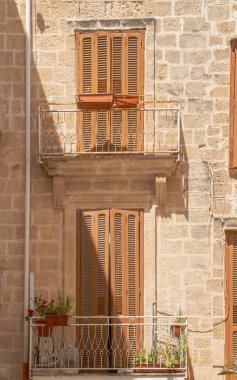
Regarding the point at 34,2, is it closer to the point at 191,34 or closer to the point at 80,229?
the point at 191,34

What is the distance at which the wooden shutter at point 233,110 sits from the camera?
15.2 m

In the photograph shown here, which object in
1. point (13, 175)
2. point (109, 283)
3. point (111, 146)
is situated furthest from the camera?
point (13, 175)

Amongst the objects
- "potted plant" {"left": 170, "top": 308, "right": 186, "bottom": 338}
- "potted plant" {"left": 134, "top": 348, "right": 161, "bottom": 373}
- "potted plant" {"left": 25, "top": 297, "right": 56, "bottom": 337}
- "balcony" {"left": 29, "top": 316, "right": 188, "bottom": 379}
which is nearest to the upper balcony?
"potted plant" {"left": 25, "top": 297, "right": 56, "bottom": 337}

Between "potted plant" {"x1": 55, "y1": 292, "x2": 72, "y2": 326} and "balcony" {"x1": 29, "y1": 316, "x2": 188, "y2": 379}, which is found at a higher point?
"potted plant" {"x1": 55, "y1": 292, "x2": 72, "y2": 326}

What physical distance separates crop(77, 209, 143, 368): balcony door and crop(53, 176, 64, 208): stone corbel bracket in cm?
43

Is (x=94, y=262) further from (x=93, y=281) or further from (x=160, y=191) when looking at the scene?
(x=160, y=191)

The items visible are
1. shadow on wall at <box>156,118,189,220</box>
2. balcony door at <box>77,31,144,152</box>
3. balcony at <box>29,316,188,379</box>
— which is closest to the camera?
balcony at <box>29,316,188,379</box>

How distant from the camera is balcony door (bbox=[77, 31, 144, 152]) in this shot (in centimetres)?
1547

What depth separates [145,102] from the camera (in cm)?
1541

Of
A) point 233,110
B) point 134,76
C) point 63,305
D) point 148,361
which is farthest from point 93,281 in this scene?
point 233,110

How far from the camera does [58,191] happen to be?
15.3 meters

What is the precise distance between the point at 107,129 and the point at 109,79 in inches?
32.2

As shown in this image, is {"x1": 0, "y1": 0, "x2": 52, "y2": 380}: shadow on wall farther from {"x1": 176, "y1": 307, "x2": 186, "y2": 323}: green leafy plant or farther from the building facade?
{"x1": 176, "y1": 307, "x2": 186, "y2": 323}: green leafy plant

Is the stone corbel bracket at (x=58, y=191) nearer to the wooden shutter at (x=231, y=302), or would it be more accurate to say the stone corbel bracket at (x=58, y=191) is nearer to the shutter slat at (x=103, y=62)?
the shutter slat at (x=103, y=62)
